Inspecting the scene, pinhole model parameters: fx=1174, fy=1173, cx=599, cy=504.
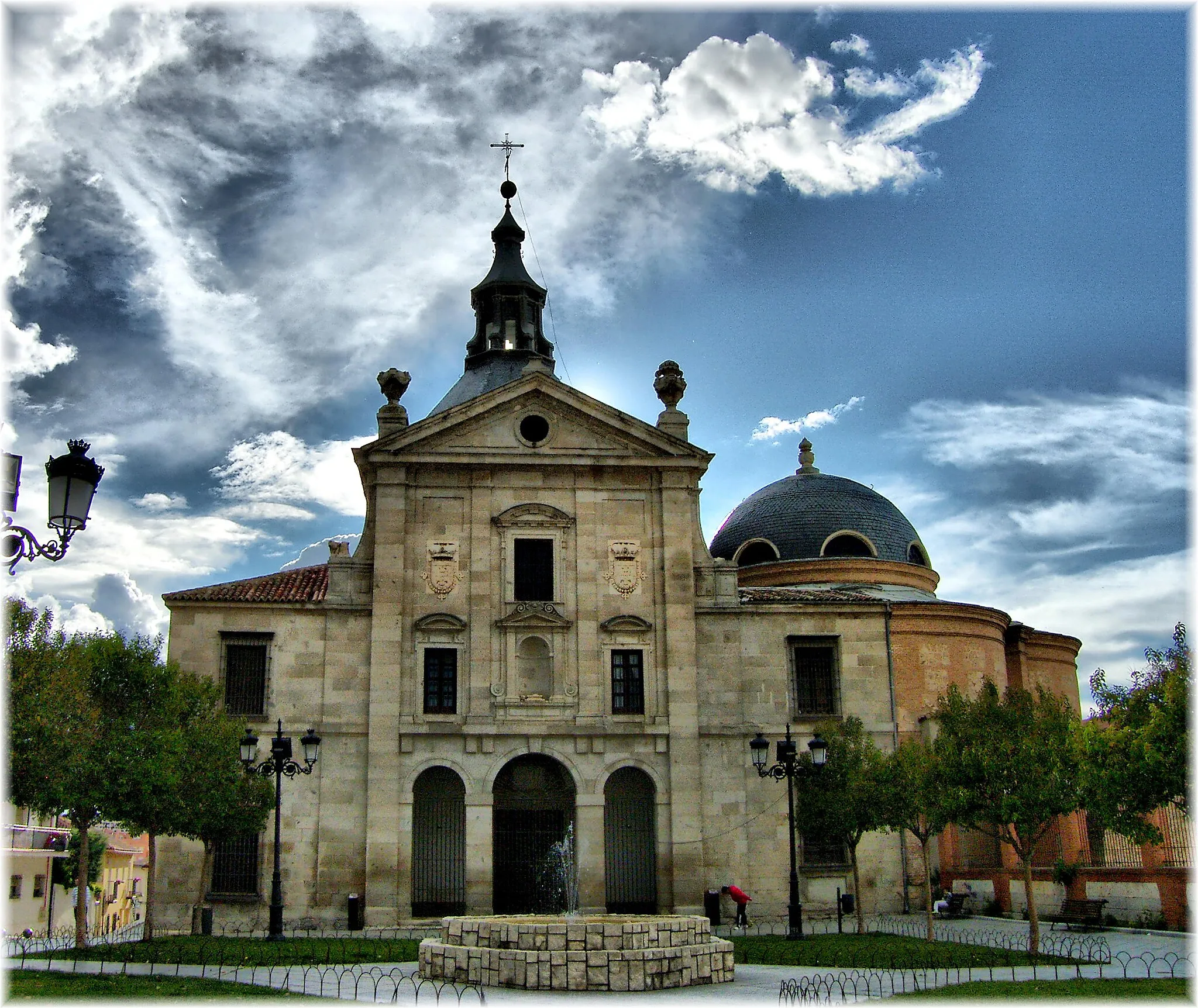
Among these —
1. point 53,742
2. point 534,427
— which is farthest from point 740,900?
point 53,742

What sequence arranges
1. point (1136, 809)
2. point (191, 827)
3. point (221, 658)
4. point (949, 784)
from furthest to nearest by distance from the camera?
point (221, 658), point (191, 827), point (949, 784), point (1136, 809)

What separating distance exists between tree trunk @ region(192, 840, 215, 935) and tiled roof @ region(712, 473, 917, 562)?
2375 cm

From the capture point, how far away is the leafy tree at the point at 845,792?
28406mm

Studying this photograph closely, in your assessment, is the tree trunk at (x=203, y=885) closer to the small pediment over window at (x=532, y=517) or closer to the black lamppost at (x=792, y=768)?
the small pediment over window at (x=532, y=517)

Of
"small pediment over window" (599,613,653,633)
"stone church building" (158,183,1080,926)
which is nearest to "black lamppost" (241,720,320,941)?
"stone church building" (158,183,1080,926)

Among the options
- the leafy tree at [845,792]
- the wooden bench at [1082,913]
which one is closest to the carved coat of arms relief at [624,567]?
the leafy tree at [845,792]

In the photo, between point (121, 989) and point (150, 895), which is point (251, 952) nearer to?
point (121, 989)

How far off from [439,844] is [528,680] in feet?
16.8

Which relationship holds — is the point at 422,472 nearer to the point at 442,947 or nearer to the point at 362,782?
the point at 362,782

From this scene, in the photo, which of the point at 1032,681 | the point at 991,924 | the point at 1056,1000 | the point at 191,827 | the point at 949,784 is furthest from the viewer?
the point at 1032,681

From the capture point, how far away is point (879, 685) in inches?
1369

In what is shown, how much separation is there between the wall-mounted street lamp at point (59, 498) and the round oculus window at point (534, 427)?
75.6 feet

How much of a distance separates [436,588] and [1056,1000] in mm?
21707

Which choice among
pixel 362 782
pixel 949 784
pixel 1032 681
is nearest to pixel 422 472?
pixel 362 782
